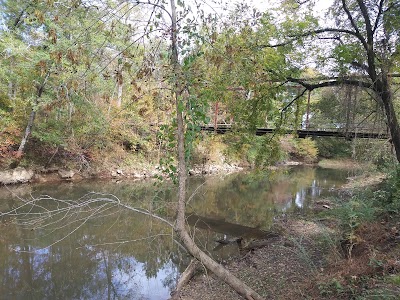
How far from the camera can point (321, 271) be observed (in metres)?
4.55

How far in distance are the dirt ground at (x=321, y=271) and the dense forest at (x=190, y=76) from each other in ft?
7.62

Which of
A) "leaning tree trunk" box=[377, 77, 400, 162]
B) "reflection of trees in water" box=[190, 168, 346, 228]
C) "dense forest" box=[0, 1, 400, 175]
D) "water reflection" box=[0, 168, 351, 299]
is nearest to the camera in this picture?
"dense forest" box=[0, 1, 400, 175]

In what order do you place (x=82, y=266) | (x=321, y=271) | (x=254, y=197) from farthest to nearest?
(x=254, y=197) < (x=82, y=266) < (x=321, y=271)

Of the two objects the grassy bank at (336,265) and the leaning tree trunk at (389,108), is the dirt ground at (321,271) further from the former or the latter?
the leaning tree trunk at (389,108)

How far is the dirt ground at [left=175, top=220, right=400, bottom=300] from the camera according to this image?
11.2 ft

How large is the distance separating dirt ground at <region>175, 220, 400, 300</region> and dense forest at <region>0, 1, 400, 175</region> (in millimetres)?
2322

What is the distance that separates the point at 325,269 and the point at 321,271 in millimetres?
73

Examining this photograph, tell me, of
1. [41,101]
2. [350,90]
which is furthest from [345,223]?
[41,101]

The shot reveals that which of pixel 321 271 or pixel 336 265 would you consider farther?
pixel 321 271

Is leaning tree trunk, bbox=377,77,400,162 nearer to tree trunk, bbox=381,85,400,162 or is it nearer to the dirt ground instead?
tree trunk, bbox=381,85,400,162

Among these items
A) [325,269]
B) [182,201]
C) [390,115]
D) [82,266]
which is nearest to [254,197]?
[390,115]

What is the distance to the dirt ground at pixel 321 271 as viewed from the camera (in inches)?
134

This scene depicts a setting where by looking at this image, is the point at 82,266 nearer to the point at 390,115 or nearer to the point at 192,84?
the point at 192,84

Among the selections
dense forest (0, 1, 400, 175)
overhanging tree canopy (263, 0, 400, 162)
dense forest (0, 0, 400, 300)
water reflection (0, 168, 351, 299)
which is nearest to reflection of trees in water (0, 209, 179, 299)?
water reflection (0, 168, 351, 299)
